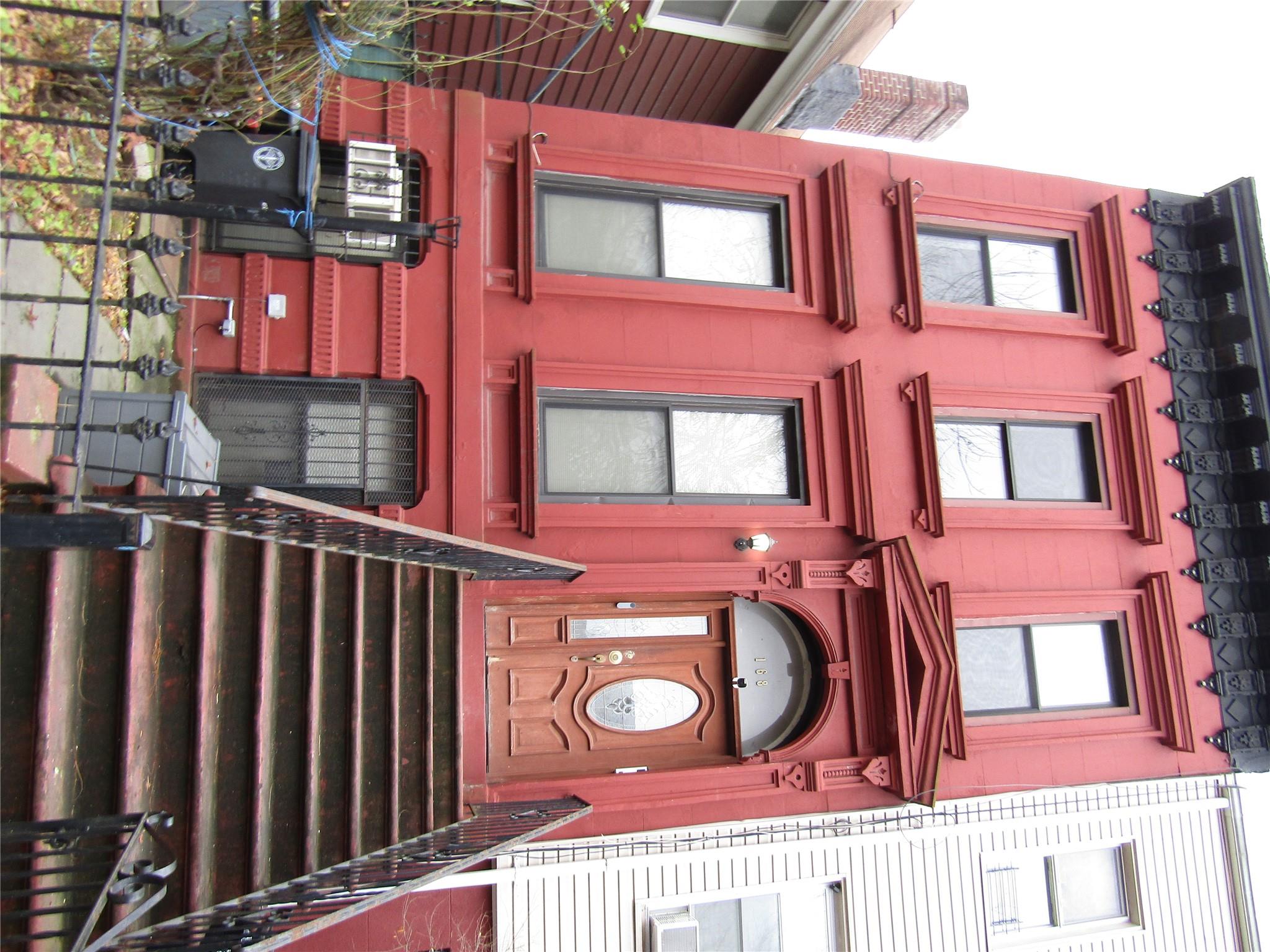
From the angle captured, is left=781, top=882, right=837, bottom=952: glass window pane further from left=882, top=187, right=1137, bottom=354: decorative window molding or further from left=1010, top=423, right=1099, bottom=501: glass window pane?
left=882, top=187, right=1137, bottom=354: decorative window molding

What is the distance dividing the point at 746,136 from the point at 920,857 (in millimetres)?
7725

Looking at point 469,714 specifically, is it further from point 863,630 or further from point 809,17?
point 809,17

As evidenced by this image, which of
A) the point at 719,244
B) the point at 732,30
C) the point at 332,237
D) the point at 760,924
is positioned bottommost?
the point at 760,924

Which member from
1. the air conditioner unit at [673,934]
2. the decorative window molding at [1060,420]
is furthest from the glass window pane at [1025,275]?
the air conditioner unit at [673,934]

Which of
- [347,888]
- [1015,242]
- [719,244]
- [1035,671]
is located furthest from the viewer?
[1015,242]

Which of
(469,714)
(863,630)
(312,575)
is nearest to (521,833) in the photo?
(469,714)

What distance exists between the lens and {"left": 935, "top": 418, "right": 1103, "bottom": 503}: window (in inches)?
363

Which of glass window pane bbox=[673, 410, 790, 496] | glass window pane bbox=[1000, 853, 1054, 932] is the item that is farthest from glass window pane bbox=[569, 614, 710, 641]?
glass window pane bbox=[1000, 853, 1054, 932]

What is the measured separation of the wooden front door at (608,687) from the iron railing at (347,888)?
1.13m

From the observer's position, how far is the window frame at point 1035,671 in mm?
8883

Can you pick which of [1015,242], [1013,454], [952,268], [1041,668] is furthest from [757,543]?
[1015,242]

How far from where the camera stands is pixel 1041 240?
33.1 ft

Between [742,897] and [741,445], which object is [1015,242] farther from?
[742,897]

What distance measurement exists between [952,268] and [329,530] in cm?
779
